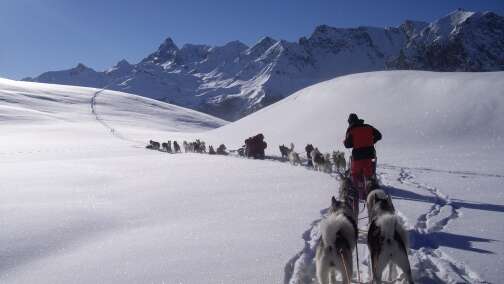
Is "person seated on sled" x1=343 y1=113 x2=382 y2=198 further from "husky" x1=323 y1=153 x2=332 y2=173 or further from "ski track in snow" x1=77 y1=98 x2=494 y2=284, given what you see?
"husky" x1=323 y1=153 x2=332 y2=173

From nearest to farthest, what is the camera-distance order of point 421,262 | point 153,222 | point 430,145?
point 421,262 < point 153,222 < point 430,145

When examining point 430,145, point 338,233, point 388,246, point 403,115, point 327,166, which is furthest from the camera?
point 403,115

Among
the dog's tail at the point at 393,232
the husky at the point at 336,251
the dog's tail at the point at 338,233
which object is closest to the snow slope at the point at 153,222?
the husky at the point at 336,251

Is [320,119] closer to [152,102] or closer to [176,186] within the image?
[176,186]

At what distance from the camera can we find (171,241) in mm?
5520

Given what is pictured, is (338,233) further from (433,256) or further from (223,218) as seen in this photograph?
(223,218)

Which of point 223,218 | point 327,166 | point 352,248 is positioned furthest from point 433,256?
point 327,166

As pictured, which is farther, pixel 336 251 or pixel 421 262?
pixel 421 262

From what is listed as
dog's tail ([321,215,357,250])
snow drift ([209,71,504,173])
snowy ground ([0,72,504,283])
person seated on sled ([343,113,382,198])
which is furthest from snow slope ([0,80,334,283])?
snow drift ([209,71,504,173])

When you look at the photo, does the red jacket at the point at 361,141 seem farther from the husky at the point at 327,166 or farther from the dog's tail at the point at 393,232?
the husky at the point at 327,166

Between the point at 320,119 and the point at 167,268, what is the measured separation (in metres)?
22.4

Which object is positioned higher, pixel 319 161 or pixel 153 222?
pixel 319 161

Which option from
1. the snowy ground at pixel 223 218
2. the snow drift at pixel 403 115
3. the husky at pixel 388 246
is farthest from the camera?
the snow drift at pixel 403 115

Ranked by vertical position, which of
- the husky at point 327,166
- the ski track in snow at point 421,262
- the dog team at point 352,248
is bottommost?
the ski track in snow at point 421,262
